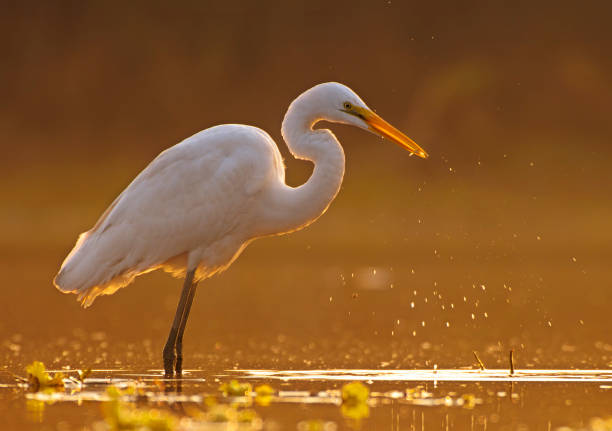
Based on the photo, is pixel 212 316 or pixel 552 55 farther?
pixel 552 55

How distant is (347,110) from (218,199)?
108 centimetres

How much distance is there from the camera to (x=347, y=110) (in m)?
10.2

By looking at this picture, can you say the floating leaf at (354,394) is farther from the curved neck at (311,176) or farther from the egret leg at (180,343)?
the curved neck at (311,176)

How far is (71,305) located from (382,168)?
3290 cm

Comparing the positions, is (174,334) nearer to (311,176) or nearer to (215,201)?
(215,201)

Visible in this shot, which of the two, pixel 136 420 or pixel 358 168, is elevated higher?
pixel 358 168

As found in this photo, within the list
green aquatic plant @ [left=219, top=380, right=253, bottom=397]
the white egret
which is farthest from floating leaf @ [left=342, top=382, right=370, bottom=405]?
the white egret

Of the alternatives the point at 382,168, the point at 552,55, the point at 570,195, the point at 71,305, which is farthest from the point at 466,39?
the point at 71,305

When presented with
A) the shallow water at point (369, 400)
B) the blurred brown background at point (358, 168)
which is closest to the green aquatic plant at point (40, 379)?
the shallow water at point (369, 400)

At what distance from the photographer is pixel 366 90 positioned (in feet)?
188

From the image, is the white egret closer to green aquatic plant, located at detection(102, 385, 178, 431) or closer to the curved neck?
the curved neck

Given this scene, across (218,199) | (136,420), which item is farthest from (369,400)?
(218,199)

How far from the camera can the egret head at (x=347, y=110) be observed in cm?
1015

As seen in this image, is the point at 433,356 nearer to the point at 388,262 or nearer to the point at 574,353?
the point at 574,353
